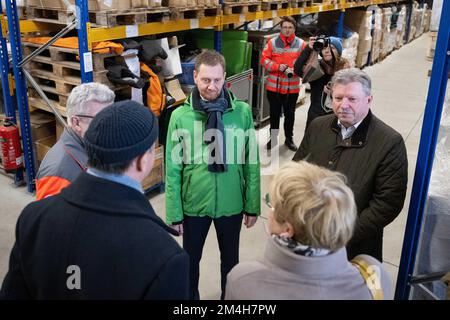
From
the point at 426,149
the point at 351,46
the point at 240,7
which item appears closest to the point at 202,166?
the point at 426,149

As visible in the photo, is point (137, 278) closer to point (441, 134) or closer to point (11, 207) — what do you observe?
point (441, 134)

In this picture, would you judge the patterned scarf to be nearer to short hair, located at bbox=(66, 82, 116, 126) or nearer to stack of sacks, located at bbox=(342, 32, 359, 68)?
short hair, located at bbox=(66, 82, 116, 126)

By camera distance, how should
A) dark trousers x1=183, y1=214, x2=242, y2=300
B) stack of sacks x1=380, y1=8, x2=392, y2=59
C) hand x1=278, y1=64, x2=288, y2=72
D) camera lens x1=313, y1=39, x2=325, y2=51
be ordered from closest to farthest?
dark trousers x1=183, y1=214, x2=242, y2=300 → camera lens x1=313, y1=39, x2=325, y2=51 → hand x1=278, y1=64, x2=288, y2=72 → stack of sacks x1=380, y1=8, x2=392, y2=59

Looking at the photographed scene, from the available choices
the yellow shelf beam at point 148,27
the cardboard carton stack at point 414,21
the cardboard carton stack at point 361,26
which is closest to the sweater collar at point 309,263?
the yellow shelf beam at point 148,27

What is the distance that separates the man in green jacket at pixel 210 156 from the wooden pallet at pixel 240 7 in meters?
3.10

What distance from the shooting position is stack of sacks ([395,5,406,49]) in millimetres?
15620

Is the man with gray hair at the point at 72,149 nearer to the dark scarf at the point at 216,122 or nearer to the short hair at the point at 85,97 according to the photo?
the short hair at the point at 85,97

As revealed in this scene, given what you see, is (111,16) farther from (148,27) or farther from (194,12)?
(194,12)

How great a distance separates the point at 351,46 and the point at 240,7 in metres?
5.95

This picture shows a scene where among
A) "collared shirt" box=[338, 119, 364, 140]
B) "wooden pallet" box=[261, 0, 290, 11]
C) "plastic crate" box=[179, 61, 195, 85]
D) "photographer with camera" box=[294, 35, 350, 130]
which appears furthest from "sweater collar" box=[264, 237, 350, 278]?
"wooden pallet" box=[261, 0, 290, 11]

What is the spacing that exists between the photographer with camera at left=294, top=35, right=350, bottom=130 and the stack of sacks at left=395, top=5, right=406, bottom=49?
11.8 meters

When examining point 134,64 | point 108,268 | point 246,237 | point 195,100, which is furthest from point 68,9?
point 108,268
